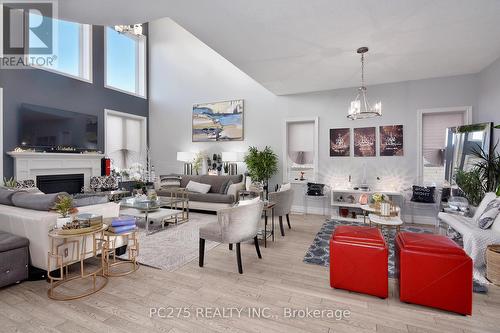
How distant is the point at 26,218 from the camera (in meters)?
2.54

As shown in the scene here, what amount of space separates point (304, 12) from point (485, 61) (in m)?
3.74

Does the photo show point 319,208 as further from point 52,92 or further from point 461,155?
point 52,92

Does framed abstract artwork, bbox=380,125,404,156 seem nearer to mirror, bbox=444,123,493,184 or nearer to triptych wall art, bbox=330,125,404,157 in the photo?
triptych wall art, bbox=330,125,404,157

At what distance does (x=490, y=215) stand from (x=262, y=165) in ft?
13.7

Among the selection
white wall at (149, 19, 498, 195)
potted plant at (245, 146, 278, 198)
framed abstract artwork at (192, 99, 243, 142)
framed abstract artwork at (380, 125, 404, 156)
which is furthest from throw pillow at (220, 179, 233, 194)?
framed abstract artwork at (380, 125, 404, 156)

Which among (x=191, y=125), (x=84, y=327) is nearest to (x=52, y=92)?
(x=191, y=125)

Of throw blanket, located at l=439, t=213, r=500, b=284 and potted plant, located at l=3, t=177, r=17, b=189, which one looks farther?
potted plant, located at l=3, t=177, r=17, b=189

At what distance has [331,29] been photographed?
3164mm

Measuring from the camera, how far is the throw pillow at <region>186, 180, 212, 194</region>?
6.25 meters

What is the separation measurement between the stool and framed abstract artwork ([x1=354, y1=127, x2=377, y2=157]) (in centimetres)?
588

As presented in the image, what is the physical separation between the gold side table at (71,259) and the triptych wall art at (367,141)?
506 centimetres

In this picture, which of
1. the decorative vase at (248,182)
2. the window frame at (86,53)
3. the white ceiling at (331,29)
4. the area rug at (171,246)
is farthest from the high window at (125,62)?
the area rug at (171,246)

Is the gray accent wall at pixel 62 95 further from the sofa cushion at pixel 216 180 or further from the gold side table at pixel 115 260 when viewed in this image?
the gold side table at pixel 115 260

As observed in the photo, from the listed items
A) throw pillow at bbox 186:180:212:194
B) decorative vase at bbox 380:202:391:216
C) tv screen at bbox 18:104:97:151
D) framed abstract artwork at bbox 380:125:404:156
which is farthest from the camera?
throw pillow at bbox 186:180:212:194
